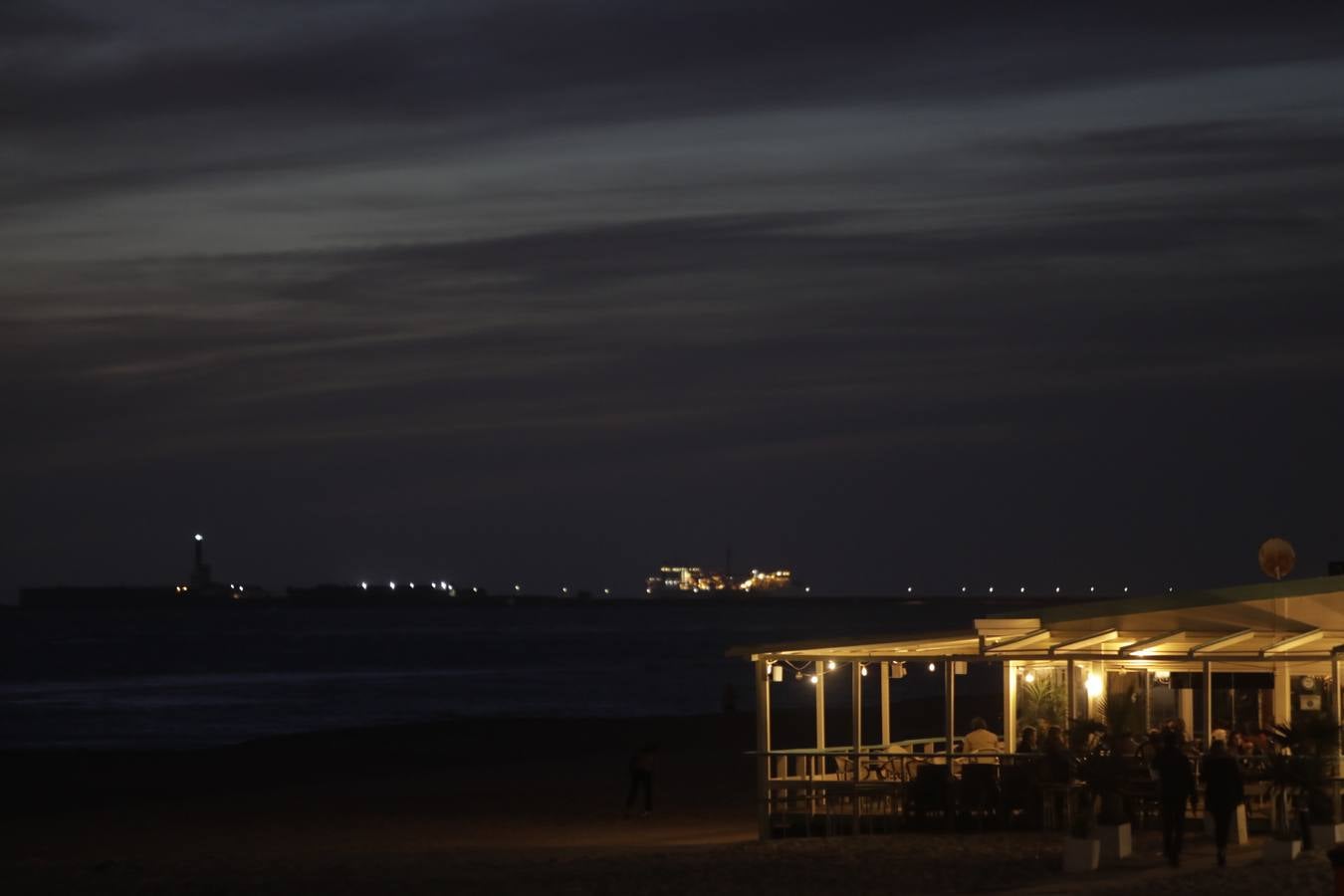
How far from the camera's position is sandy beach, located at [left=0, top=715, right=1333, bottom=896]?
1433 centimetres

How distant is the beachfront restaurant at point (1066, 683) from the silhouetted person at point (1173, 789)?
2.13 meters

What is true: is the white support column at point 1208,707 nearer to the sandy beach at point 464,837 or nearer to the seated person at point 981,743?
the sandy beach at point 464,837

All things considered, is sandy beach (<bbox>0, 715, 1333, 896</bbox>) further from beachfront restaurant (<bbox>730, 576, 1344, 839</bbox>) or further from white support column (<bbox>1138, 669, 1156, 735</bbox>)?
white support column (<bbox>1138, 669, 1156, 735</bbox>)

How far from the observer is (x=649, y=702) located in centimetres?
6819

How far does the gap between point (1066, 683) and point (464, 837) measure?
21.1 feet

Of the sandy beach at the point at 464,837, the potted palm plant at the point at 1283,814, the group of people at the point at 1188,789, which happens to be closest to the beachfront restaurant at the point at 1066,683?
the sandy beach at the point at 464,837

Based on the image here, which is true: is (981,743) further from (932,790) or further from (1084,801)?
(1084,801)

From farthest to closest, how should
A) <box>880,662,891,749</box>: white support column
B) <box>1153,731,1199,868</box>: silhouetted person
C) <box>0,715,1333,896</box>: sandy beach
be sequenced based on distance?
<box>880,662,891,749</box>: white support column → <box>0,715,1333,896</box>: sandy beach → <box>1153,731,1199,868</box>: silhouetted person

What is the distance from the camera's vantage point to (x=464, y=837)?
20.0 meters

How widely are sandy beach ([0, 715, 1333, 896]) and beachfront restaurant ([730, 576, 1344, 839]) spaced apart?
57 cm

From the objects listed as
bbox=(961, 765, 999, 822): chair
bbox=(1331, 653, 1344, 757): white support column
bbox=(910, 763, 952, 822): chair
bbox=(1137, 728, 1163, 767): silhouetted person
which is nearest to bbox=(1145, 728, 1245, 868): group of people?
bbox=(1137, 728, 1163, 767): silhouetted person

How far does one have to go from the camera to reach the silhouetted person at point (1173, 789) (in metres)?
13.9

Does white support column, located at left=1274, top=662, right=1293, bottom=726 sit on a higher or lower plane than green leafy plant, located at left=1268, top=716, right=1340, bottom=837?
higher

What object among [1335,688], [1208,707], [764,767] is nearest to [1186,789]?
[1208,707]
